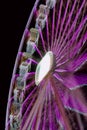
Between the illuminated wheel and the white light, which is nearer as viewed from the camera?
the illuminated wheel

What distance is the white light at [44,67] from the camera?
377cm

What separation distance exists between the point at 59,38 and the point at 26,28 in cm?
59

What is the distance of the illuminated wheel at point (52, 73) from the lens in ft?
10.7

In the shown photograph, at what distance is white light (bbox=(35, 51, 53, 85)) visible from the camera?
377cm

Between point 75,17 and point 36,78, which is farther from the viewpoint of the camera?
point 36,78

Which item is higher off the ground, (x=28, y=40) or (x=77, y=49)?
(x=28, y=40)

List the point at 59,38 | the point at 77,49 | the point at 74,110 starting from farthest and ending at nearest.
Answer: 1. the point at 59,38
2. the point at 77,49
3. the point at 74,110

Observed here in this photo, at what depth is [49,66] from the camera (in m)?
3.74

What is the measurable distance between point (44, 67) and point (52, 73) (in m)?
0.26

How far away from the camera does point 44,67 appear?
3.93m

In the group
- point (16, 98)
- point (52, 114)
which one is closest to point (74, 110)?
point (52, 114)

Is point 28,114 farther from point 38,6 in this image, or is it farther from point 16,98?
point 38,6

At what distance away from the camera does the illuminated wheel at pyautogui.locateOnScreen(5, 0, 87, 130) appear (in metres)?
3.26

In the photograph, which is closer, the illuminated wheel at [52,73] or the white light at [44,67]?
the illuminated wheel at [52,73]
